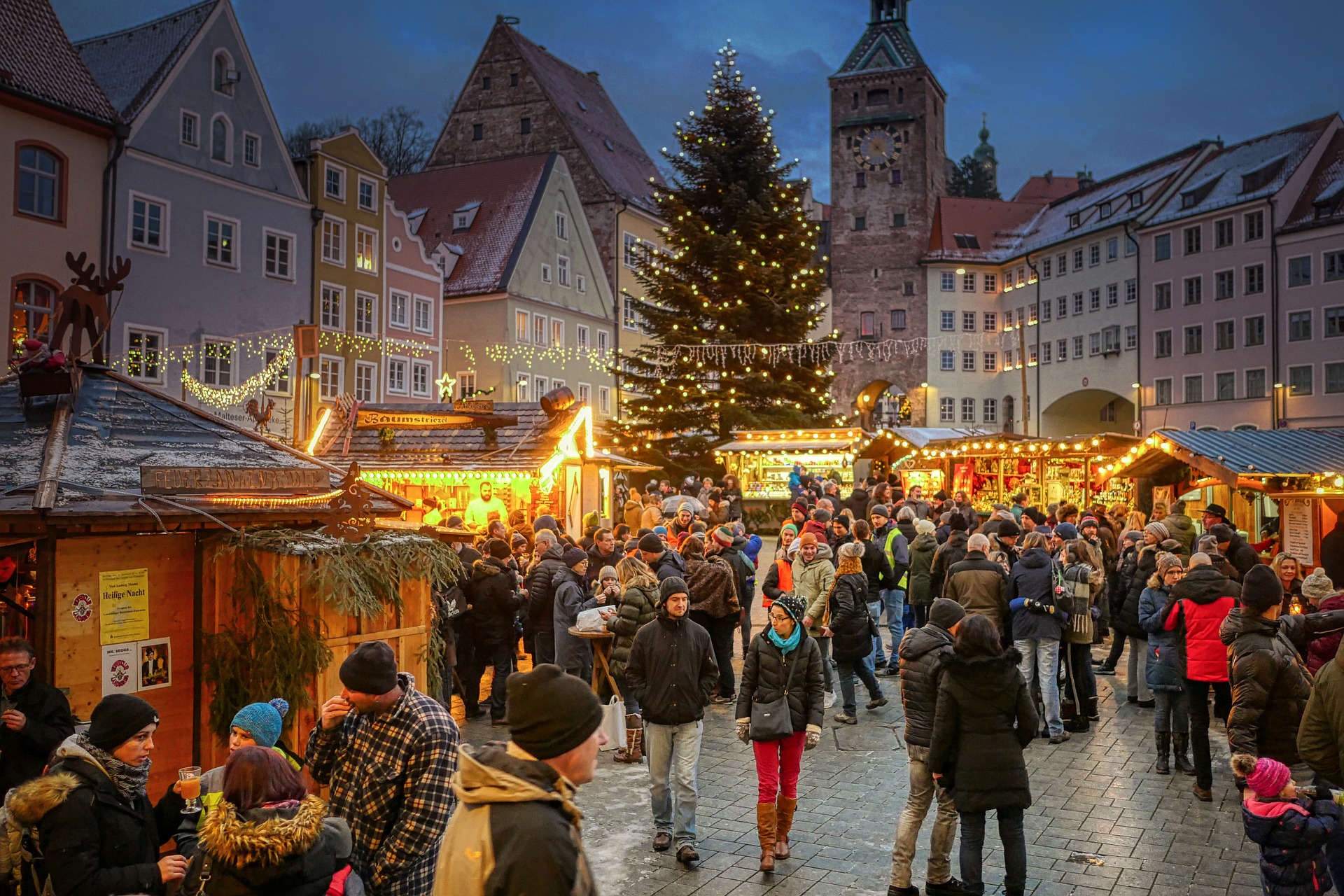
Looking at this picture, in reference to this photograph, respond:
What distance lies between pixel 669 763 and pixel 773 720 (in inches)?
34.8

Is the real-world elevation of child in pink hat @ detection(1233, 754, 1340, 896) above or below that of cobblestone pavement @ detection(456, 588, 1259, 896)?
above

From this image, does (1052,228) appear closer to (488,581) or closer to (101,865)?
(488,581)

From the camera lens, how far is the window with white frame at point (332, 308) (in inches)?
1342

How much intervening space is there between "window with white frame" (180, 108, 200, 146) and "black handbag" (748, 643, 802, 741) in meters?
28.3

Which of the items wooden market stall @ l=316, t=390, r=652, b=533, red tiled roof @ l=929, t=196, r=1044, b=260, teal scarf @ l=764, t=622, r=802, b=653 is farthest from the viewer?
red tiled roof @ l=929, t=196, r=1044, b=260

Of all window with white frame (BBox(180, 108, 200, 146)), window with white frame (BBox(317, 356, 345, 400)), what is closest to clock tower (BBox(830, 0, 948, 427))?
window with white frame (BBox(317, 356, 345, 400))

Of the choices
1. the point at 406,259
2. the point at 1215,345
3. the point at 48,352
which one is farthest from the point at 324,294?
the point at 1215,345

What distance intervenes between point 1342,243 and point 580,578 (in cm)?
4344

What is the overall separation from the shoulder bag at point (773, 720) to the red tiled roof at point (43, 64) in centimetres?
2526

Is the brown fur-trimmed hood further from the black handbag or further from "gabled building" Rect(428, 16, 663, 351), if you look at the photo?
"gabled building" Rect(428, 16, 663, 351)

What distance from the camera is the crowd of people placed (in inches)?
144

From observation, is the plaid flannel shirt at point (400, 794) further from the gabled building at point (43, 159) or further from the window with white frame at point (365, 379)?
the window with white frame at point (365, 379)

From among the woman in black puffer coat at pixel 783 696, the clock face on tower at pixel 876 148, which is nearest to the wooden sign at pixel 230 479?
the woman in black puffer coat at pixel 783 696

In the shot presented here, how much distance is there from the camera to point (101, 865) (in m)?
4.00
